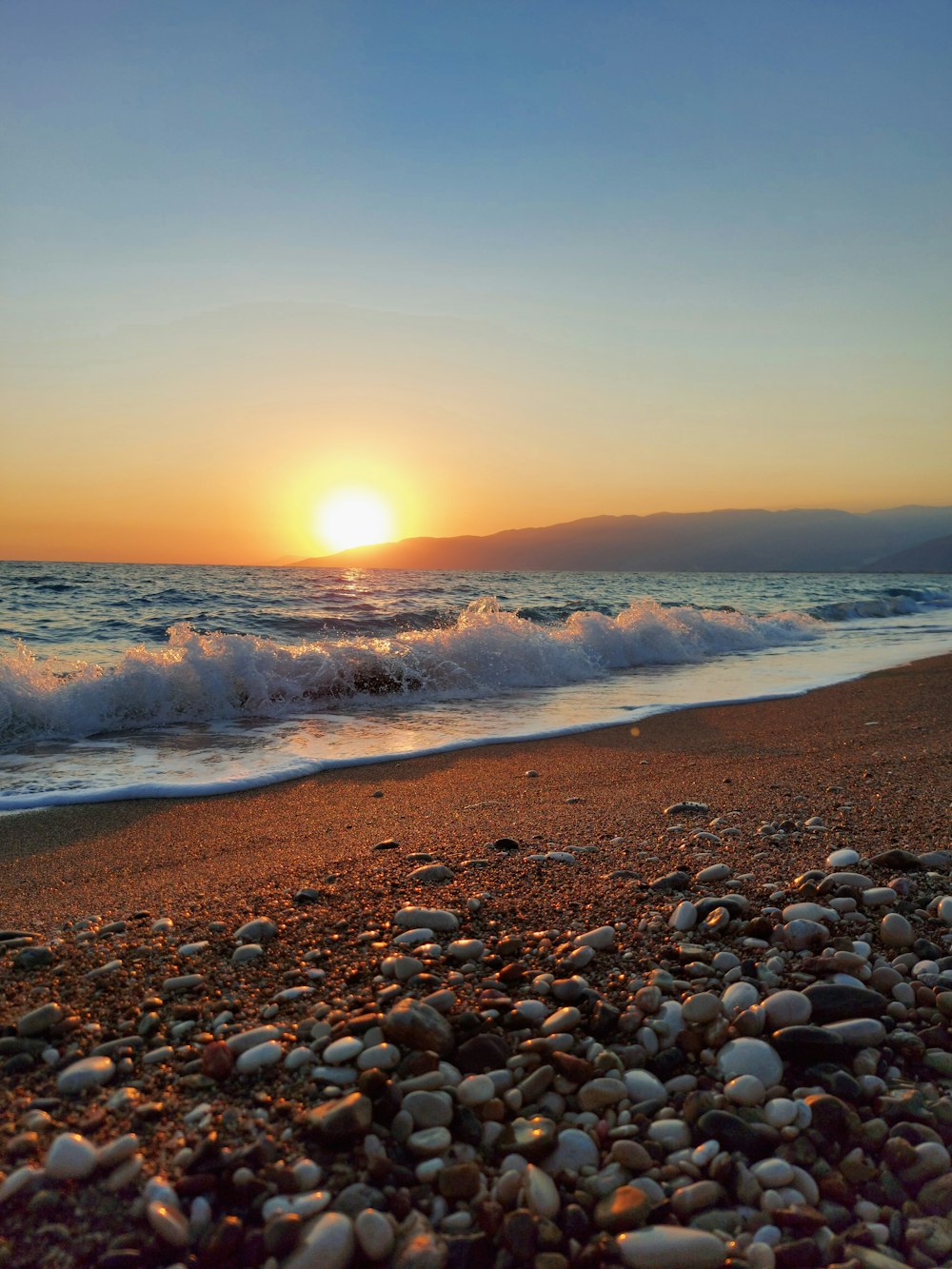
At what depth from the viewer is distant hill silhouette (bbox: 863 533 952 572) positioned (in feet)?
427

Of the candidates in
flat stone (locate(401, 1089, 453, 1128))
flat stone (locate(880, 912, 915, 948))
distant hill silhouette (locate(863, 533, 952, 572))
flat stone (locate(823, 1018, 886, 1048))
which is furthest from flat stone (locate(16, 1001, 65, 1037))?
distant hill silhouette (locate(863, 533, 952, 572))

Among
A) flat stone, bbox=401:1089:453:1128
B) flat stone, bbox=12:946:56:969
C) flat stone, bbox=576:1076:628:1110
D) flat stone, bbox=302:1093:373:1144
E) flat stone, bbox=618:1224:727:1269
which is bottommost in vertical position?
flat stone, bbox=618:1224:727:1269

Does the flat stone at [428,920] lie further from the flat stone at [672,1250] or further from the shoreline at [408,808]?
the flat stone at [672,1250]

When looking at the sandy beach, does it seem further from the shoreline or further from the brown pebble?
the shoreline

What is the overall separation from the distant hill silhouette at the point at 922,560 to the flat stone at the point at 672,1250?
139622 mm

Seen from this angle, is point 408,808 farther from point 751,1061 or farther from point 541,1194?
point 541,1194

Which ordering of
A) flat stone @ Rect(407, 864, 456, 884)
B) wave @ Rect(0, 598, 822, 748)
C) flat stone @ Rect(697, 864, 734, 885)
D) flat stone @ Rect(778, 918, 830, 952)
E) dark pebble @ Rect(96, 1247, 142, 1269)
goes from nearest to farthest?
1. dark pebble @ Rect(96, 1247, 142, 1269)
2. flat stone @ Rect(778, 918, 830, 952)
3. flat stone @ Rect(697, 864, 734, 885)
4. flat stone @ Rect(407, 864, 456, 884)
5. wave @ Rect(0, 598, 822, 748)

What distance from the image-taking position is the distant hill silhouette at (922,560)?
5118 inches

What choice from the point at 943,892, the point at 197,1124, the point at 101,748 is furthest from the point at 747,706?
the point at 197,1124

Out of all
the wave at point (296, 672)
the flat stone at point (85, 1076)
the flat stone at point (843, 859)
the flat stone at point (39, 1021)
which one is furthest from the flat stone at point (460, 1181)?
the wave at point (296, 672)

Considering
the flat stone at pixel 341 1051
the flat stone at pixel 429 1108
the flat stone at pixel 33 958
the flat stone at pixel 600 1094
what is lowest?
the flat stone at pixel 600 1094

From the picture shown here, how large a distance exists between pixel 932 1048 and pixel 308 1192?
1354mm

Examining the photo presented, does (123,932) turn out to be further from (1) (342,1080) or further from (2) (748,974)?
(2) (748,974)

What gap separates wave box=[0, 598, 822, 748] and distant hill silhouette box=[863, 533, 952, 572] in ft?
425
